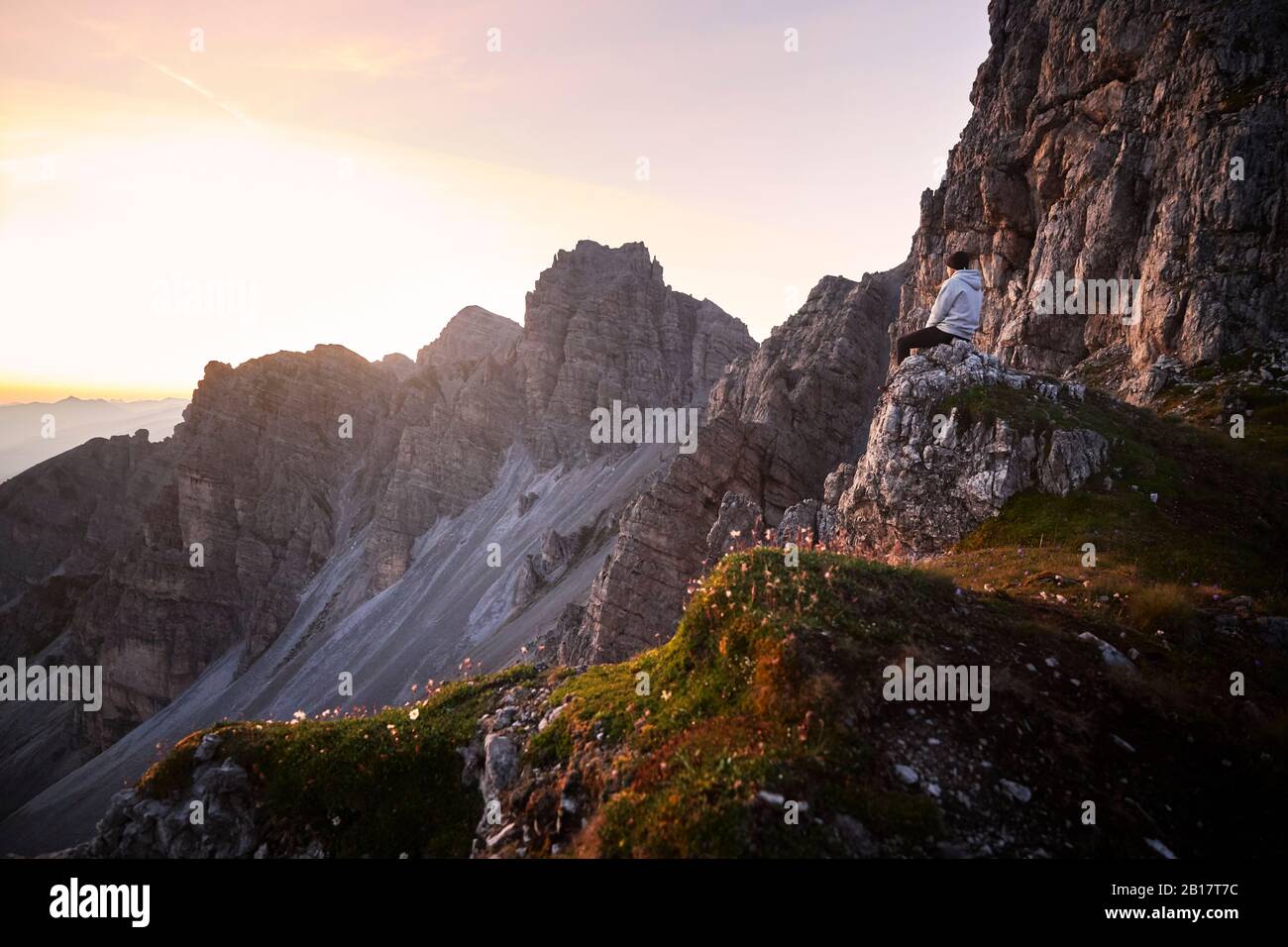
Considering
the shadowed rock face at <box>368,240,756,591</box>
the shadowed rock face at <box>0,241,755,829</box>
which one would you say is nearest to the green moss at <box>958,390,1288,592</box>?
the shadowed rock face at <box>0,241,755,829</box>

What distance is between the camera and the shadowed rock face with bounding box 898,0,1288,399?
121 feet

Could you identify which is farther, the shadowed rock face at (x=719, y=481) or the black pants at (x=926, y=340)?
the shadowed rock face at (x=719, y=481)

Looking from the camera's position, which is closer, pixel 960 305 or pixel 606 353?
pixel 960 305

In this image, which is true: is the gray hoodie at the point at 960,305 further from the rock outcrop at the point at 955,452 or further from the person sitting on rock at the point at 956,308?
the rock outcrop at the point at 955,452

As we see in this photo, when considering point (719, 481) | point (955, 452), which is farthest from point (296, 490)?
point (955, 452)

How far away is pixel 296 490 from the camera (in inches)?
7279

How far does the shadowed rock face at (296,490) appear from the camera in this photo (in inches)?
6250

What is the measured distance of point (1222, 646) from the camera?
12070 mm

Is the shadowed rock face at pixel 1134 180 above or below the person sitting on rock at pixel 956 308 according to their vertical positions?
above

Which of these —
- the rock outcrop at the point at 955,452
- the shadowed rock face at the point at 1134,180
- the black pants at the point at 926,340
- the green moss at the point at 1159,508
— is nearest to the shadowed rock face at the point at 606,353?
the shadowed rock face at the point at 1134,180

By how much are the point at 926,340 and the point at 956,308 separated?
1628 millimetres

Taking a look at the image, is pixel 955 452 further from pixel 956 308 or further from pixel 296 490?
pixel 296 490

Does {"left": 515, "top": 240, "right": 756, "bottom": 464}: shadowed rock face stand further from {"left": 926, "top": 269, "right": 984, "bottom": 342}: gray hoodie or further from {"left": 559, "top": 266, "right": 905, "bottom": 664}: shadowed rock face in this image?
{"left": 926, "top": 269, "right": 984, "bottom": 342}: gray hoodie

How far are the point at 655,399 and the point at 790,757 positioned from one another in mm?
176658
